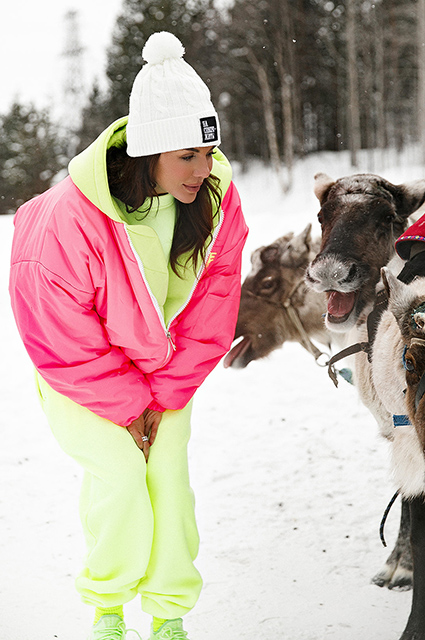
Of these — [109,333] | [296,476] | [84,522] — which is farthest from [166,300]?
[296,476]

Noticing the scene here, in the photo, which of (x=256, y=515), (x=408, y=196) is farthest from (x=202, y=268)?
(x=256, y=515)

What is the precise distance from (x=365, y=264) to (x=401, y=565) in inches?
51.9

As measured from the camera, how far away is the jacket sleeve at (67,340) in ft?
6.24

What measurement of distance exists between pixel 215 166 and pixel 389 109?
15.0m

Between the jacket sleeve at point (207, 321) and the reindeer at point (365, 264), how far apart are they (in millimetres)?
345

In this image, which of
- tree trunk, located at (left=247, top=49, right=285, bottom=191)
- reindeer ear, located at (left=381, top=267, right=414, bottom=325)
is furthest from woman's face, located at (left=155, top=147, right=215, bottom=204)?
tree trunk, located at (left=247, top=49, right=285, bottom=191)

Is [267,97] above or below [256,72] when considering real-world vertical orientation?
below

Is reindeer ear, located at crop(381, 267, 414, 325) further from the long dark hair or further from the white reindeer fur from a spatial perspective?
the long dark hair

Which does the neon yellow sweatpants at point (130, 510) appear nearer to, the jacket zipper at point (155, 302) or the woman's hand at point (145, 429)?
the woman's hand at point (145, 429)

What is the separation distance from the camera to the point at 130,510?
6.74 feet

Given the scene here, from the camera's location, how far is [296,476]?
3.73 meters

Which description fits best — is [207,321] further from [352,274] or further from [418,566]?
[418,566]

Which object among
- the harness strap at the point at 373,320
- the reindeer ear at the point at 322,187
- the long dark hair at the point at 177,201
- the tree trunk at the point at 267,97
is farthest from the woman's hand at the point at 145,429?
the tree trunk at the point at 267,97

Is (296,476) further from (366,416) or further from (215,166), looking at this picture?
(215,166)
